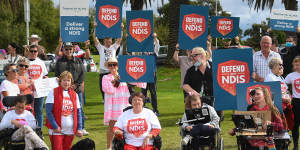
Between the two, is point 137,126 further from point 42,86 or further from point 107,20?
point 107,20

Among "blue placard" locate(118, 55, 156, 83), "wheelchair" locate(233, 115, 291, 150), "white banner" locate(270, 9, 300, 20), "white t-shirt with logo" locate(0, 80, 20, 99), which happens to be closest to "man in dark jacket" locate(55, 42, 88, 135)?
"blue placard" locate(118, 55, 156, 83)

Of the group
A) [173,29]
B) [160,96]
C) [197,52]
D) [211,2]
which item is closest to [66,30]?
[197,52]

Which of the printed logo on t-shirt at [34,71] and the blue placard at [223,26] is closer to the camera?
the printed logo on t-shirt at [34,71]

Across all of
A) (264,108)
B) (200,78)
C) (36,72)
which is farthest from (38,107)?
(264,108)

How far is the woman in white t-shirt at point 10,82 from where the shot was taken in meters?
7.60

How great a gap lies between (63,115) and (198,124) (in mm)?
1891

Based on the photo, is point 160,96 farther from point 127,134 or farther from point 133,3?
point 127,134

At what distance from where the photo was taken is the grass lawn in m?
8.58

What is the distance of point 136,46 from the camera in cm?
976

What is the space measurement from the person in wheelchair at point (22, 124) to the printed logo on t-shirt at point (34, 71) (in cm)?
237

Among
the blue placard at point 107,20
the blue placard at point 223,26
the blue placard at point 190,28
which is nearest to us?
the blue placard at point 190,28

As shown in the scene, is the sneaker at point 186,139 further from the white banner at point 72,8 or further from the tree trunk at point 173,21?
the tree trunk at point 173,21

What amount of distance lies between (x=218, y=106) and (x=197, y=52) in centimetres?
89

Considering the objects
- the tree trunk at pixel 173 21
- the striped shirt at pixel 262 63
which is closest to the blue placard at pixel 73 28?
the striped shirt at pixel 262 63
